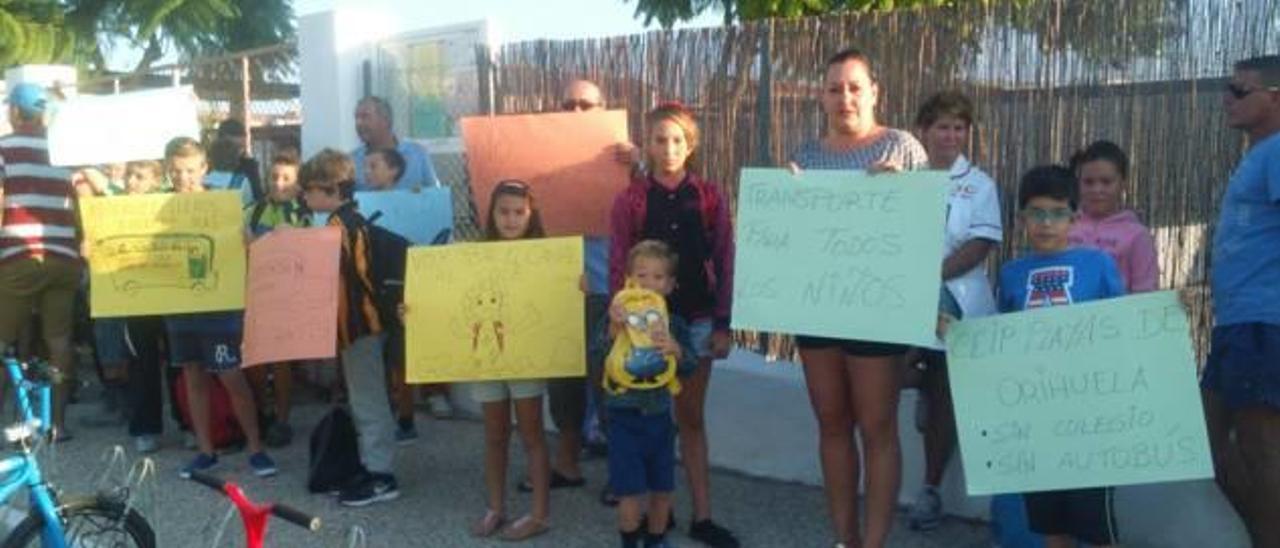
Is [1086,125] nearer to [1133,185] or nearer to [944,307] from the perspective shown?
[1133,185]

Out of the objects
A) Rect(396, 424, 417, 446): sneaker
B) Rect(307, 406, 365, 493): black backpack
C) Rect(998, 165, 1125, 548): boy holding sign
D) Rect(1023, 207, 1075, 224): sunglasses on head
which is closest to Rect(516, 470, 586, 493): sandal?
Rect(307, 406, 365, 493): black backpack

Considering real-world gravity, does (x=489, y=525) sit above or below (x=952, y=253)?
below

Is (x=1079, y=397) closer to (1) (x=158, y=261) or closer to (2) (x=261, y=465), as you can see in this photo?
(2) (x=261, y=465)

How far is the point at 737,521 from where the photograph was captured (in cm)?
547

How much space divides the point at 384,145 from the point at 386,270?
1.37 metres

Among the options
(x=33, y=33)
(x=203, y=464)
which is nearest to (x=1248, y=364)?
(x=203, y=464)

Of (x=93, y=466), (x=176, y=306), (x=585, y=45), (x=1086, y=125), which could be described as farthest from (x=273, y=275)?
(x=1086, y=125)

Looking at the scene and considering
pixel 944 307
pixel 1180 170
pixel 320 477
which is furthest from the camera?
pixel 320 477

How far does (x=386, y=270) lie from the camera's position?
5.68 meters

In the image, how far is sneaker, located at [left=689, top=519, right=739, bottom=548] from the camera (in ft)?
16.6

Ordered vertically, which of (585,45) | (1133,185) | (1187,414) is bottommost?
(1187,414)

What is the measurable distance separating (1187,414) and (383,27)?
21.6ft

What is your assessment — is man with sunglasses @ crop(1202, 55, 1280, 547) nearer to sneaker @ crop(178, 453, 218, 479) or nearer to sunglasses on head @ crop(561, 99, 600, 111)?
sunglasses on head @ crop(561, 99, 600, 111)

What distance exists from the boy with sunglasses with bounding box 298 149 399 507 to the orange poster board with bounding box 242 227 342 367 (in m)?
0.09
